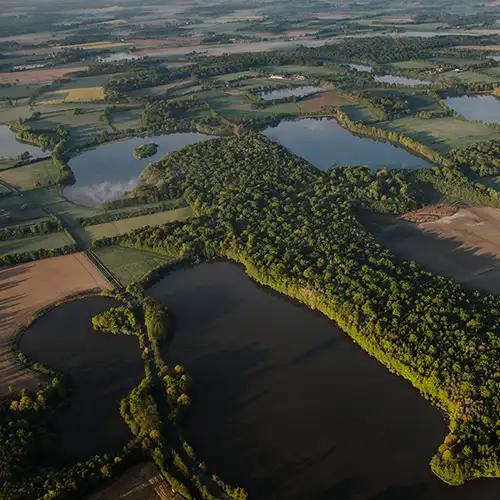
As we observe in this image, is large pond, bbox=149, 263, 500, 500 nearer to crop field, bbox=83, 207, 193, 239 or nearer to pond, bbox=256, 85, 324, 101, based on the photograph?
crop field, bbox=83, 207, 193, 239

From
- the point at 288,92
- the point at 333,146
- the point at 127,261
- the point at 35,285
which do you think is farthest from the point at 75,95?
the point at 35,285

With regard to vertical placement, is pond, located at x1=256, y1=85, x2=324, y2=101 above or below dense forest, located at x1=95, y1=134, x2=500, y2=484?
above

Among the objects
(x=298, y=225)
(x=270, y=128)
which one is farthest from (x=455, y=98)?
(x=298, y=225)

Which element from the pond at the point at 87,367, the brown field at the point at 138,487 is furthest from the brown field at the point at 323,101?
the brown field at the point at 138,487

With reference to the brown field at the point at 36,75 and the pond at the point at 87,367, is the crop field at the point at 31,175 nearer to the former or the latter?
the pond at the point at 87,367

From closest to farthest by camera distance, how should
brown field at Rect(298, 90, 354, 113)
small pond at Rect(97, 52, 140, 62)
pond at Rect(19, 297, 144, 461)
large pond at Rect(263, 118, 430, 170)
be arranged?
1. pond at Rect(19, 297, 144, 461)
2. large pond at Rect(263, 118, 430, 170)
3. brown field at Rect(298, 90, 354, 113)
4. small pond at Rect(97, 52, 140, 62)

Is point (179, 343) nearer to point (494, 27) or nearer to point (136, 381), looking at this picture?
point (136, 381)

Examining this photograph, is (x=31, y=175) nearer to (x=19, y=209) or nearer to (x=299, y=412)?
(x=19, y=209)

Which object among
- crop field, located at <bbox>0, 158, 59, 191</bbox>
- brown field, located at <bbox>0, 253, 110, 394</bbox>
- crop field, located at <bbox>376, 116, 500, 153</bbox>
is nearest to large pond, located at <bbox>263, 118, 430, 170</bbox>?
crop field, located at <bbox>376, 116, 500, 153</bbox>
